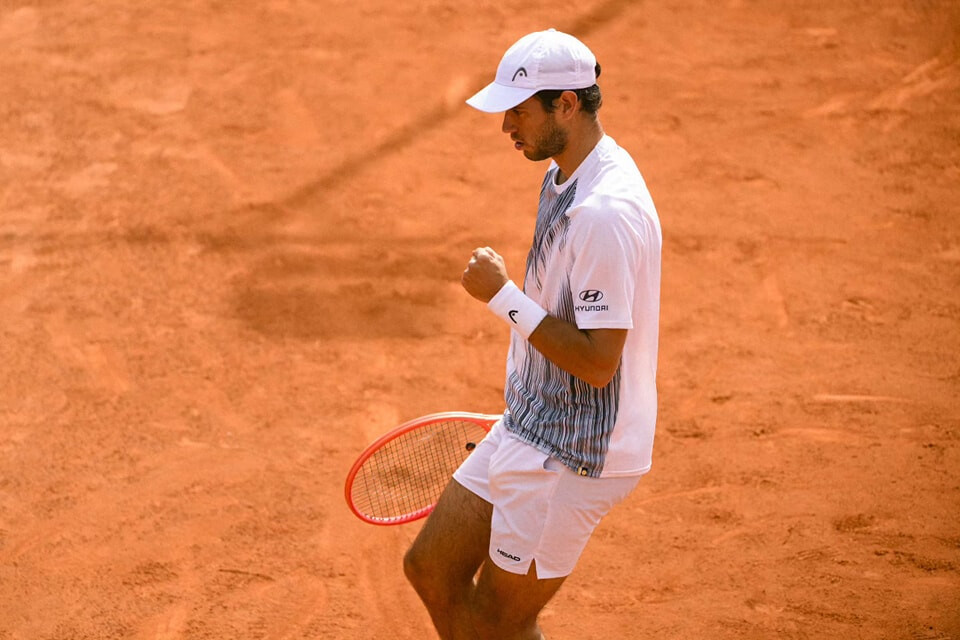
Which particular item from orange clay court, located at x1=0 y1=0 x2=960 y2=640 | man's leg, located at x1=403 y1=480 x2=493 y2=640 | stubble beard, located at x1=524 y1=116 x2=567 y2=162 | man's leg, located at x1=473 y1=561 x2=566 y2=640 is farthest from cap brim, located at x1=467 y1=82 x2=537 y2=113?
orange clay court, located at x1=0 y1=0 x2=960 y2=640

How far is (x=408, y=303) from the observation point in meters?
6.88

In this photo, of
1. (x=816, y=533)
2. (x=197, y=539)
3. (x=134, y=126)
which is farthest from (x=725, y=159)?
(x=197, y=539)

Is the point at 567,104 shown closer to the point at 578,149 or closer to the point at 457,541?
the point at 578,149

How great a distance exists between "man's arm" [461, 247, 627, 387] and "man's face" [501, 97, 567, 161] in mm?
418

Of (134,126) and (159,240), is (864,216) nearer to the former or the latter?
(159,240)

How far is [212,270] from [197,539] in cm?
240

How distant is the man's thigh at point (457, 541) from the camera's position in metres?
3.69

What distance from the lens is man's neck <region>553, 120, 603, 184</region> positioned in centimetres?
346

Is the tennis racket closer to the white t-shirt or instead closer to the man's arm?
the white t-shirt

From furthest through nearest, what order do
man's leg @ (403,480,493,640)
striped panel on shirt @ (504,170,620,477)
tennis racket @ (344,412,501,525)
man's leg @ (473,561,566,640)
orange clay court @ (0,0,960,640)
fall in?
orange clay court @ (0,0,960,640) < tennis racket @ (344,412,501,525) < man's leg @ (403,480,493,640) < man's leg @ (473,561,566,640) < striped panel on shirt @ (504,170,620,477)

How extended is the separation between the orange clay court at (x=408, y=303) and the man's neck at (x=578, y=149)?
7.31ft

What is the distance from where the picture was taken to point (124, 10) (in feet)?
32.3

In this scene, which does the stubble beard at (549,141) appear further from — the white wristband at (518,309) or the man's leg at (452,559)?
the man's leg at (452,559)

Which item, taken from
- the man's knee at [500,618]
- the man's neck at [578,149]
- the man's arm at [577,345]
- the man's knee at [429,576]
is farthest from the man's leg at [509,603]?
the man's neck at [578,149]
